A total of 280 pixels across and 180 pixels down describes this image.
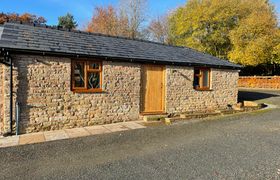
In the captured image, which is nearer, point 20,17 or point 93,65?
point 93,65

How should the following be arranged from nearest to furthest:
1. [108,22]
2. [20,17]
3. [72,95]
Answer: [72,95] < [20,17] < [108,22]

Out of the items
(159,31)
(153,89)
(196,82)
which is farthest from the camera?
(159,31)

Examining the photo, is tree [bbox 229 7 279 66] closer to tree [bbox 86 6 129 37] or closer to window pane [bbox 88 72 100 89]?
tree [bbox 86 6 129 37]

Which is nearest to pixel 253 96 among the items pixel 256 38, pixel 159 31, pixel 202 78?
pixel 256 38

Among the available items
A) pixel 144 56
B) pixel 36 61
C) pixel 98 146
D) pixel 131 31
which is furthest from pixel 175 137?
pixel 131 31

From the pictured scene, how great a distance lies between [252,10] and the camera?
A: 84.4 ft

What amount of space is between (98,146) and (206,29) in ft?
87.0

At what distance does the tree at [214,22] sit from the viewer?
25.8m

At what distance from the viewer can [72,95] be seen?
8.36 metres

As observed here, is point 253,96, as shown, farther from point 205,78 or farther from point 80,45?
point 80,45

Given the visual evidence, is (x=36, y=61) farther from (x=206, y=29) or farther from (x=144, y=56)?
(x=206, y=29)

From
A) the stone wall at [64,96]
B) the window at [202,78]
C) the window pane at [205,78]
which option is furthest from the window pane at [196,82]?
the stone wall at [64,96]

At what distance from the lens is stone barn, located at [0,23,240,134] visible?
7391 mm

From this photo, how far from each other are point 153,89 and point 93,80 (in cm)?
330
